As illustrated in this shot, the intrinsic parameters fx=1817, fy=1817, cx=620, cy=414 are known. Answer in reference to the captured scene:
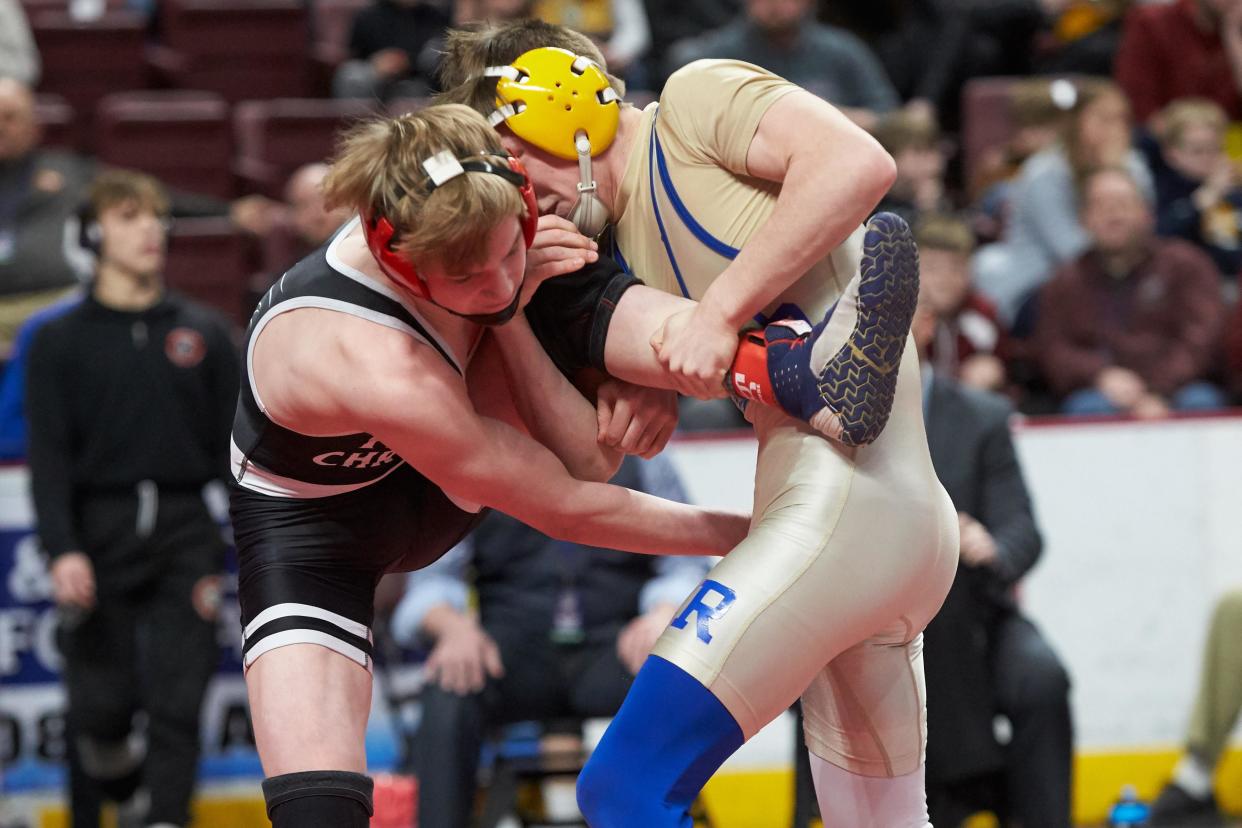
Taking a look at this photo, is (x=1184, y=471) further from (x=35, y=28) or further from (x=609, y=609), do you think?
(x=35, y=28)

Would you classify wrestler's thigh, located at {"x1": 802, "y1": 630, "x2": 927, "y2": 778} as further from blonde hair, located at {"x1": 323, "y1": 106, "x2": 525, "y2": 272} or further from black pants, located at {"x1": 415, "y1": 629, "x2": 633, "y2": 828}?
black pants, located at {"x1": 415, "y1": 629, "x2": 633, "y2": 828}

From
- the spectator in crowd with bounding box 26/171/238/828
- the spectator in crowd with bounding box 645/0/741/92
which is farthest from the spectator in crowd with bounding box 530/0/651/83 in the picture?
the spectator in crowd with bounding box 26/171/238/828

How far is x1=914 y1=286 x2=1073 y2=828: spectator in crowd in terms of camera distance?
201 inches

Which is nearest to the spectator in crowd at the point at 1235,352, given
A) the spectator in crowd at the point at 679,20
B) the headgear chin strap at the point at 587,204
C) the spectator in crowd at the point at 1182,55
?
the spectator in crowd at the point at 1182,55

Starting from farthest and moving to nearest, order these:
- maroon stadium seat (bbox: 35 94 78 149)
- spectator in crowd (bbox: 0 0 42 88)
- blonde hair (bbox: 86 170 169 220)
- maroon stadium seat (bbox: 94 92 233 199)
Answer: maroon stadium seat (bbox: 35 94 78 149) → maroon stadium seat (bbox: 94 92 233 199) → spectator in crowd (bbox: 0 0 42 88) → blonde hair (bbox: 86 170 169 220)

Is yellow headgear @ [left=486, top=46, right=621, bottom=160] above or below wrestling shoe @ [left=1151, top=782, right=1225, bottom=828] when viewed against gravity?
above

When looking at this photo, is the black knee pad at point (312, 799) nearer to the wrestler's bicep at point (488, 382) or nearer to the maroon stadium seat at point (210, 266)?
the wrestler's bicep at point (488, 382)

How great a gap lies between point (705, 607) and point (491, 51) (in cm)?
115

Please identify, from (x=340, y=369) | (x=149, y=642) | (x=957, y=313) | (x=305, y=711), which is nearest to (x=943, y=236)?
(x=957, y=313)

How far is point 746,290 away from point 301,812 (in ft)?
3.97

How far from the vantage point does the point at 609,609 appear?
18.0ft

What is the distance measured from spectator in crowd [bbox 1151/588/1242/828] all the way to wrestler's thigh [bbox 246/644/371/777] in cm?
350

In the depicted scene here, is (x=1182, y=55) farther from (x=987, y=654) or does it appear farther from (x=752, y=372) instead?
(x=752, y=372)

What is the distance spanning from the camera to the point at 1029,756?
17.0 feet
